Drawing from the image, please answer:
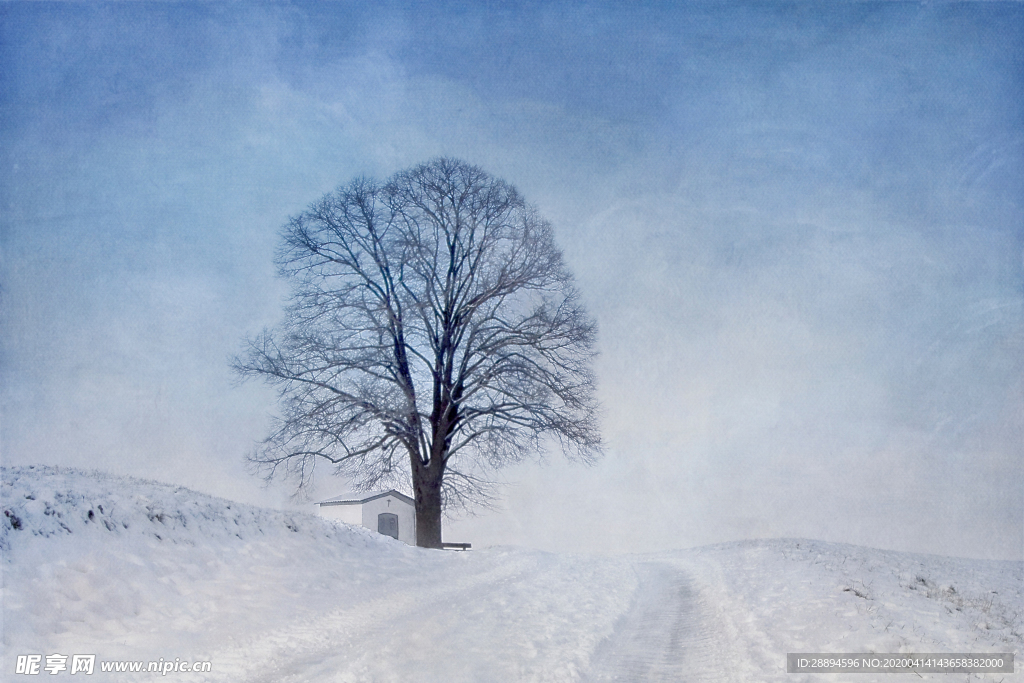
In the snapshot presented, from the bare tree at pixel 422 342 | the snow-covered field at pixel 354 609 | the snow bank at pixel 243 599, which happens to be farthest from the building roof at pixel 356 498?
the snow bank at pixel 243 599

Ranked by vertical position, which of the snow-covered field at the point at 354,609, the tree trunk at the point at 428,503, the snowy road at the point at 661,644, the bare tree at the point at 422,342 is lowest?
the snowy road at the point at 661,644

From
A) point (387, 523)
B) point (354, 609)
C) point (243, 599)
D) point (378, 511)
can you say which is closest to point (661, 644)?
point (354, 609)

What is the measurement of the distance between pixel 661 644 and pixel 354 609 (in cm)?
400

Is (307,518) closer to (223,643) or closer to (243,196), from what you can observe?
(223,643)

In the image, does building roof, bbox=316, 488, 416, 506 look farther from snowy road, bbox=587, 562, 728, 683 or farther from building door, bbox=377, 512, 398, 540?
snowy road, bbox=587, 562, 728, 683

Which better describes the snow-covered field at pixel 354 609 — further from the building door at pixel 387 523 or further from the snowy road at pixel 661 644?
the building door at pixel 387 523

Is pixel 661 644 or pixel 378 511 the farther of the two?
pixel 378 511

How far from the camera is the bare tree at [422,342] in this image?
51.2 ft

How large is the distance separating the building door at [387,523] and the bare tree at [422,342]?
732 cm

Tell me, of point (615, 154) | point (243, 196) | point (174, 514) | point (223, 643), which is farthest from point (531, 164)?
point (223, 643)

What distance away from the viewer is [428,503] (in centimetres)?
1608

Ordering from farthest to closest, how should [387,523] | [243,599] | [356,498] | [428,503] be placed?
[387,523]
[356,498]
[428,503]
[243,599]

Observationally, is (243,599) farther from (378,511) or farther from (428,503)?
(378,511)

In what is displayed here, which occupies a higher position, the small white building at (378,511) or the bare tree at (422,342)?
the bare tree at (422,342)
